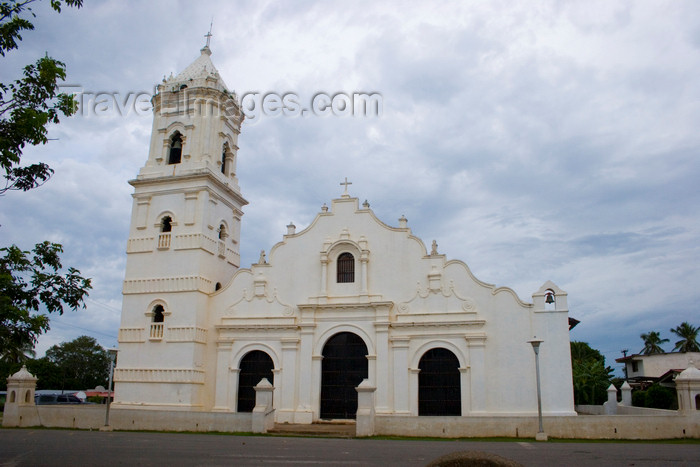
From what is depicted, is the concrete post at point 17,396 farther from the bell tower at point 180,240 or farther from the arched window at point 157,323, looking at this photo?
the arched window at point 157,323

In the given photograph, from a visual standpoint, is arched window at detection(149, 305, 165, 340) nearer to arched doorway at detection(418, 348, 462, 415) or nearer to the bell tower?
the bell tower

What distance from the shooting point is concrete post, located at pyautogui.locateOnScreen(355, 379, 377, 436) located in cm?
2072

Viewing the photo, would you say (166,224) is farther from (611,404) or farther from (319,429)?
(611,404)

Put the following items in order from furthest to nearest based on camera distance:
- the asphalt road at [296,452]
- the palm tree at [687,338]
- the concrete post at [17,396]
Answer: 1. the palm tree at [687,338]
2. the concrete post at [17,396]
3. the asphalt road at [296,452]

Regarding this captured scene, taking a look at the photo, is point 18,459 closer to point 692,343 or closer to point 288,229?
point 288,229

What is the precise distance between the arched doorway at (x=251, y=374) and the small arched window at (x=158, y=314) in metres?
4.48

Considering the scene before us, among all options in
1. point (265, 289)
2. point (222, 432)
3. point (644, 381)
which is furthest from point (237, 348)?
point (644, 381)

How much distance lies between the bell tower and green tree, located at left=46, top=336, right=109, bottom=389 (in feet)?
152

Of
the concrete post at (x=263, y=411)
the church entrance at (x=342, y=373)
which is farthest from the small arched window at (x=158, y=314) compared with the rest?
the church entrance at (x=342, y=373)

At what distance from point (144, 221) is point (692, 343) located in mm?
56821

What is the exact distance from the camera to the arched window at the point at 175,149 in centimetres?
3052

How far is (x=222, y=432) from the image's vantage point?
21.7 m

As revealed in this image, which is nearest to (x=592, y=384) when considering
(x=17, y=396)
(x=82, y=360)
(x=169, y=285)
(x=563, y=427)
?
(x=563, y=427)

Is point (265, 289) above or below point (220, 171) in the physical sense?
below
